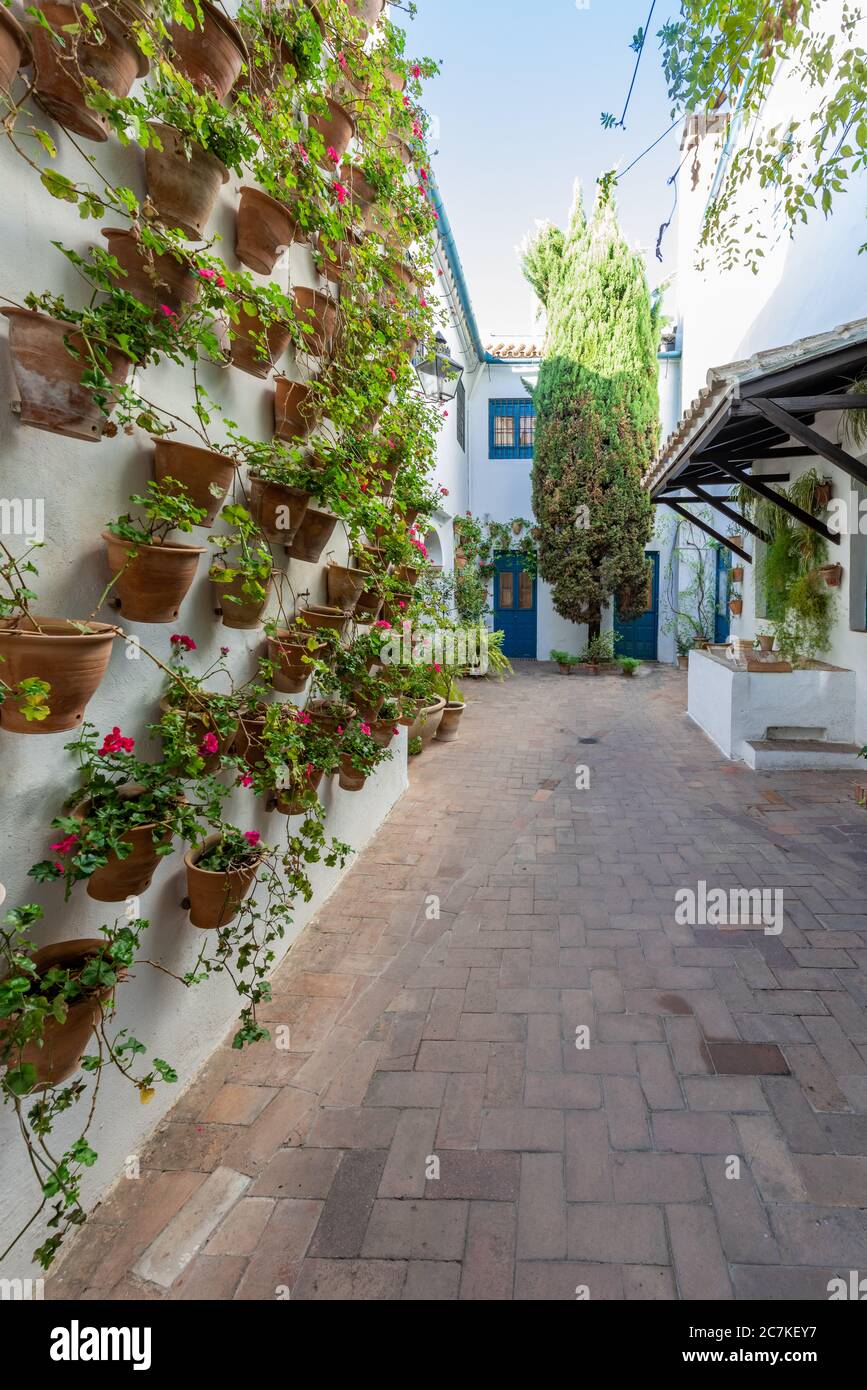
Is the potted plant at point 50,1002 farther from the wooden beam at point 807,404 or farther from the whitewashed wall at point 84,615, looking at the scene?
the wooden beam at point 807,404

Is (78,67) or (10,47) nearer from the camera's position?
(10,47)

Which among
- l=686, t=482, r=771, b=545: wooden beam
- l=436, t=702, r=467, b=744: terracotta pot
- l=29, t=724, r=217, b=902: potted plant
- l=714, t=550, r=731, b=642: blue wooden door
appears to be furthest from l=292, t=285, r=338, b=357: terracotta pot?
l=714, t=550, r=731, b=642: blue wooden door

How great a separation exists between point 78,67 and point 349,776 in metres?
2.85

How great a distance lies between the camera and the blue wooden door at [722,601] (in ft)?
42.2

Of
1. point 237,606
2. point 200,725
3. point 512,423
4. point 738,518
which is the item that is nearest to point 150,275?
point 237,606

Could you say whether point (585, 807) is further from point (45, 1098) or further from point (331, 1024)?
point (45, 1098)

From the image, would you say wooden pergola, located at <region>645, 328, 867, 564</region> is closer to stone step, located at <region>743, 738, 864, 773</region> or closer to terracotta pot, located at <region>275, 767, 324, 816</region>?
stone step, located at <region>743, 738, 864, 773</region>

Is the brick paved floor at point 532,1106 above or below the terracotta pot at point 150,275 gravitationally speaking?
below

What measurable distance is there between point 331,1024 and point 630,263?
45.8ft

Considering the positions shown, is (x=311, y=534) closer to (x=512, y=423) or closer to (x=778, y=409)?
(x=778, y=409)

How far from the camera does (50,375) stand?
150 centimetres

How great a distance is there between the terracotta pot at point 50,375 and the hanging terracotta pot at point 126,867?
3.10ft

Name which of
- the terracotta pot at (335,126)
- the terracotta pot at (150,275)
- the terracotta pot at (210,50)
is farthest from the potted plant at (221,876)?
the terracotta pot at (335,126)

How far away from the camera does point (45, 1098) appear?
155 centimetres
